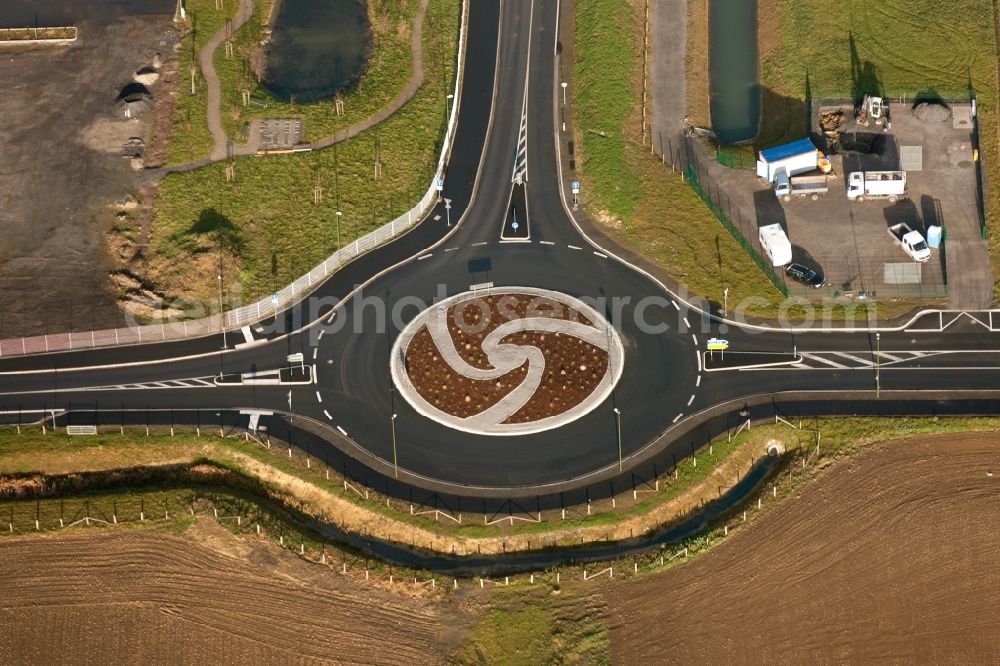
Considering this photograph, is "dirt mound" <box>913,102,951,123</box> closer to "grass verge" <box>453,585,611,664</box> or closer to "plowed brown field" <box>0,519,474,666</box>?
"grass verge" <box>453,585,611,664</box>

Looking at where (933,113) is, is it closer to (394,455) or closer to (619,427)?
(619,427)

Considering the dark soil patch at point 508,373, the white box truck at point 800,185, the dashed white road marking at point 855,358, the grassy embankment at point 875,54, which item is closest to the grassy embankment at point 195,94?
the dark soil patch at point 508,373

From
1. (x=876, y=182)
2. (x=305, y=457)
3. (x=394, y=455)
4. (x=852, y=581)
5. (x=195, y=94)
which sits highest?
(x=195, y=94)

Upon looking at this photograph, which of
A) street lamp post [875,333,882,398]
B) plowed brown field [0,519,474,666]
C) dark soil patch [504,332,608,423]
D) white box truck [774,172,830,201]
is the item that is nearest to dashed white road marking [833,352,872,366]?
street lamp post [875,333,882,398]

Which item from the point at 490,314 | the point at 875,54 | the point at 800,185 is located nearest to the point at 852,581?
the point at 490,314

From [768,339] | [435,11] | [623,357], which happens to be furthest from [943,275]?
[435,11]

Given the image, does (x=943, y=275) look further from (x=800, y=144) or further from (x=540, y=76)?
(x=540, y=76)
